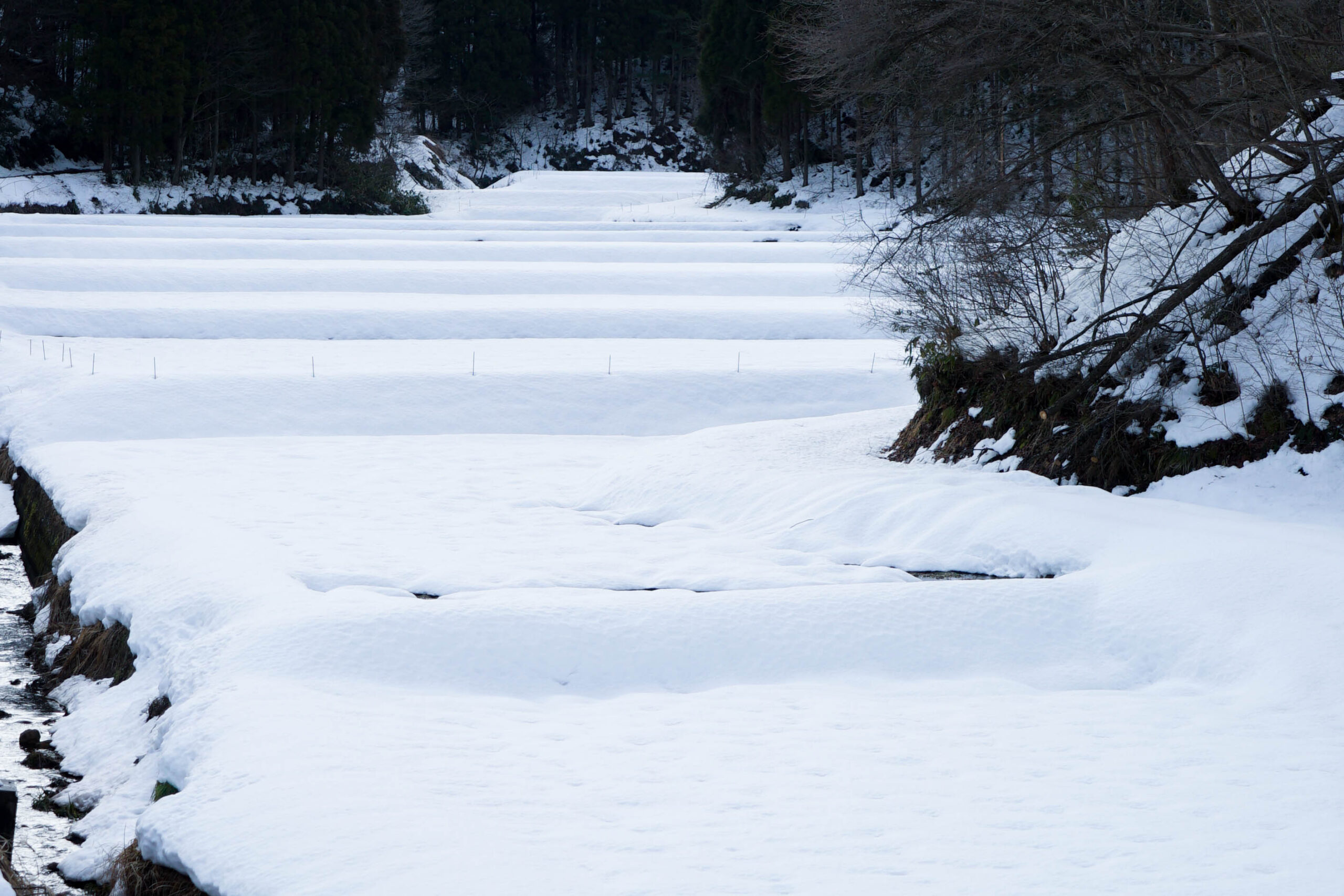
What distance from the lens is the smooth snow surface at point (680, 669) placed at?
3.83 metres

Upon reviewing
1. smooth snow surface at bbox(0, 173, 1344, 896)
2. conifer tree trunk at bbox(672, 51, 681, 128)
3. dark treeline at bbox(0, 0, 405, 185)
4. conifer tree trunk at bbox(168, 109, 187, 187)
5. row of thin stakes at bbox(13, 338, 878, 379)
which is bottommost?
smooth snow surface at bbox(0, 173, 1344, 896)

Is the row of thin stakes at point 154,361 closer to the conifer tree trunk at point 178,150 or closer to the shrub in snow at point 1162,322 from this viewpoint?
the shrub in snow at point 1162,322

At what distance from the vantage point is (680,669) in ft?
18.6

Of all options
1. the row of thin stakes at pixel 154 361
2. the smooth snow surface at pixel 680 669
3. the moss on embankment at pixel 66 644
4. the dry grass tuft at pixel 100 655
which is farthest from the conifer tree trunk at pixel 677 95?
the dry grass tuft at pixel 100 655

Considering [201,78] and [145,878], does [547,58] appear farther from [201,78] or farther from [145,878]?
[145,878]

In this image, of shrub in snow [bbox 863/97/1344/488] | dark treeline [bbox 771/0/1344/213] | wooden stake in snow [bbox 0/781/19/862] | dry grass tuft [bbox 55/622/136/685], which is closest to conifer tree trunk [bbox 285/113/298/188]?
dark treeline [bbox 771/0/1344/213]

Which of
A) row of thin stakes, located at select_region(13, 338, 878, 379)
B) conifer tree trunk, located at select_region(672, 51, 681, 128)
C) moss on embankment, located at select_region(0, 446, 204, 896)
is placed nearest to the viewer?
moss on embankment, located at select_region(0, 446, 204, 896)

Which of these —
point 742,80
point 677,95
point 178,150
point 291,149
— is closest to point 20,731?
point 178,150

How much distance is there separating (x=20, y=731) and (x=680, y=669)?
330 centimetres

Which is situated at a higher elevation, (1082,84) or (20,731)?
(1082,84)

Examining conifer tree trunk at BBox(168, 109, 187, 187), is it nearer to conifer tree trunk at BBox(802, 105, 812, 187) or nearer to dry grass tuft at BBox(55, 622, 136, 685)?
conifer tree trunk at BBox(802, 105, 812, 187)

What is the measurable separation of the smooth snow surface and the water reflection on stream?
0.14 metres

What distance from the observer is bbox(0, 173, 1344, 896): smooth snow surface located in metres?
3.83

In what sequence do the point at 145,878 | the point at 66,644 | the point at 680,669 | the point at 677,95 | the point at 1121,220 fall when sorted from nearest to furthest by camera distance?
the point at 145,878 < the point at 680,669 < the point at 66,644 < the point at 1121,220 < the point at 677,95
